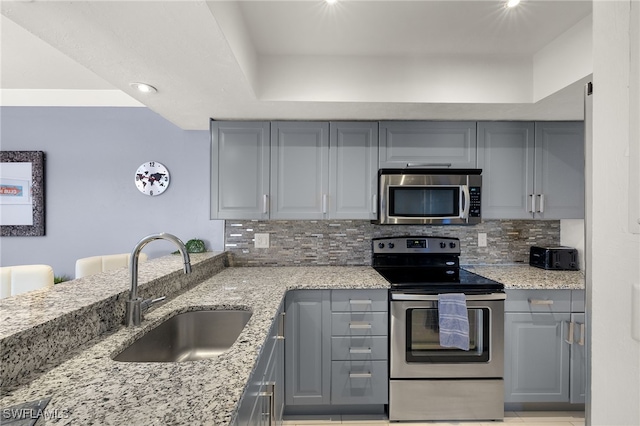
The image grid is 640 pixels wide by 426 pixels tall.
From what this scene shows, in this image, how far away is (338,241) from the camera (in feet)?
8.89

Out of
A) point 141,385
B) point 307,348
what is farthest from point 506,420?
point 141,385

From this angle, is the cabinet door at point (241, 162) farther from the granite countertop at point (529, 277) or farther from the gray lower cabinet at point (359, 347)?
the granite countertop at point (529, 277)

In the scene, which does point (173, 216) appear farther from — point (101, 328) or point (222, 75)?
point (101, 328)

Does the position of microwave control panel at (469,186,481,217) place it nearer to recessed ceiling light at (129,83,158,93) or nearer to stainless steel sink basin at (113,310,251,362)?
stainless steel sink basin at (113,310,251,362)

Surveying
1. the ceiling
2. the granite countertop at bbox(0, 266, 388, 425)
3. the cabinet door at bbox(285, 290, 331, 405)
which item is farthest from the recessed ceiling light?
the cabinet door at bbox(285, 290, 331, 405)

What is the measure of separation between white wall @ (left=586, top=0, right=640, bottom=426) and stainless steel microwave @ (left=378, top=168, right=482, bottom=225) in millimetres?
1611

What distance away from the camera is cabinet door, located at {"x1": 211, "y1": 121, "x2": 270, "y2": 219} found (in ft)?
7.89

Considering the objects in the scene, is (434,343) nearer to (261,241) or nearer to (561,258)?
(561,258)

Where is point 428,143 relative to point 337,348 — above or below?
above

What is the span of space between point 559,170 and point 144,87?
2942mm

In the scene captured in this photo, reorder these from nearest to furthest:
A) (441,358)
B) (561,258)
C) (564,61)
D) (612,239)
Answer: (612,239)
(564,61)
(441,358)
(561,258)

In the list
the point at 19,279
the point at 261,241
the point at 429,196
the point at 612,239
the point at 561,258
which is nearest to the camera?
the point at 612,239

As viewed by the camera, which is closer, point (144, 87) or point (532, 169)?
point (144, 87)

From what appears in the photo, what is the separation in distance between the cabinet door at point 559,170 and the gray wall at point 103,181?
264 cm
